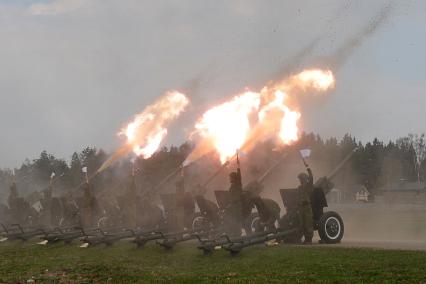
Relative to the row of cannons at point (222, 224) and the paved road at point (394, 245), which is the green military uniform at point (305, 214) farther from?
the paved road at point (394, 245)

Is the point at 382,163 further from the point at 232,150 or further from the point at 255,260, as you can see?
the point at 255,260

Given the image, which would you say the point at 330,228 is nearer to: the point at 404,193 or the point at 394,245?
the point at 394,245

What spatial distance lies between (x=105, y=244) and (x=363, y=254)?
1305 cm

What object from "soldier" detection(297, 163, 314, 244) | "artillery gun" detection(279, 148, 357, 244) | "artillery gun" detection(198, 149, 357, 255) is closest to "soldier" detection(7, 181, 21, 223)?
"artillery gun" detection(198, 149, 357, 255)

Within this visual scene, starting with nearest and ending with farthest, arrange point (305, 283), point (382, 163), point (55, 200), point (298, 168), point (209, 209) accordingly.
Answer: point (305, 283) < point (209, 209) < point (55, 200) < point (298, 168) < point (382, 163)

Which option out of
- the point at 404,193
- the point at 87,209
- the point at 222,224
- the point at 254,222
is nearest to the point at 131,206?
the point at 87,209

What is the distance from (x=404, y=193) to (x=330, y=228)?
74.5 meters

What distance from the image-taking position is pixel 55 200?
36.6 meters

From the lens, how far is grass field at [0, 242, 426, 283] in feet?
47.0

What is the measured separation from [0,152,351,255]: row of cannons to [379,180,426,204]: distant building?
63078 millimetres

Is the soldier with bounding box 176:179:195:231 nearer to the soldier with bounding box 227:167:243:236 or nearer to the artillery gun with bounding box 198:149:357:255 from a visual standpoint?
the soldier with bounding box 227:167:243:236

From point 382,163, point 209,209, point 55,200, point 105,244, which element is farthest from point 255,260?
point 382,163

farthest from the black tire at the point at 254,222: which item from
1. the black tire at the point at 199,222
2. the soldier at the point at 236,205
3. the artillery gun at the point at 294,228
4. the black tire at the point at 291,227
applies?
the black tire at the point at 199,222

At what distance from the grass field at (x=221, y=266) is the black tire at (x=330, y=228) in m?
1.97
